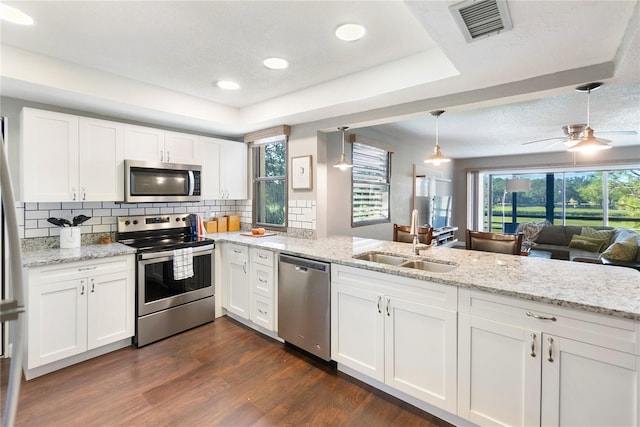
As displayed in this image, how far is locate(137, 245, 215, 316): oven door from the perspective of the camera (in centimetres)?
283

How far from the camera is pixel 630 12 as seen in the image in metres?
1.45

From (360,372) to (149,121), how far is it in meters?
3.23

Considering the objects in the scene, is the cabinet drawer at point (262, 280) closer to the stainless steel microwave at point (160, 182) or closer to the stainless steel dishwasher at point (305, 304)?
the stainless steel dishwasher at point (305, 304)

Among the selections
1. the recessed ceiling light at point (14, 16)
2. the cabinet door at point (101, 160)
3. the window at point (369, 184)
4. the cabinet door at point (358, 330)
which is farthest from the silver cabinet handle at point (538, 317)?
the cabinet door at point (101, 160)

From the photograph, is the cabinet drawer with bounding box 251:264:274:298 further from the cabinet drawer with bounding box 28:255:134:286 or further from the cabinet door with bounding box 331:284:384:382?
the cabinet drawer with bounding box 28:255:134:286

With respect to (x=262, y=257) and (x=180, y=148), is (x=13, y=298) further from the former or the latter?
(x=180, y=148)

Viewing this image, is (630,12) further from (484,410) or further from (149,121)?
(149,121)

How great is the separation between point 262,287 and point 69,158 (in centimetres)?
202

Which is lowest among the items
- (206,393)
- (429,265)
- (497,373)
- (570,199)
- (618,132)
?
(206,393)

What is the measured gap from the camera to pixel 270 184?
13.4 feet

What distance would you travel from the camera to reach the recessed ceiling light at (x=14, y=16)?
176cm

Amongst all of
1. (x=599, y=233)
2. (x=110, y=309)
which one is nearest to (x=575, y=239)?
(x=599, y=233)

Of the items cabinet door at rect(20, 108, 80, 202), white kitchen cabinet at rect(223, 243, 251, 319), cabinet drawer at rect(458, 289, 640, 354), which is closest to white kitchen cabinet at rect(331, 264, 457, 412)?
cabinet drawer at rect(458, 289, 640, 354)

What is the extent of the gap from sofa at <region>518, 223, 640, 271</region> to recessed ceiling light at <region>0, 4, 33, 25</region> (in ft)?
19.0
